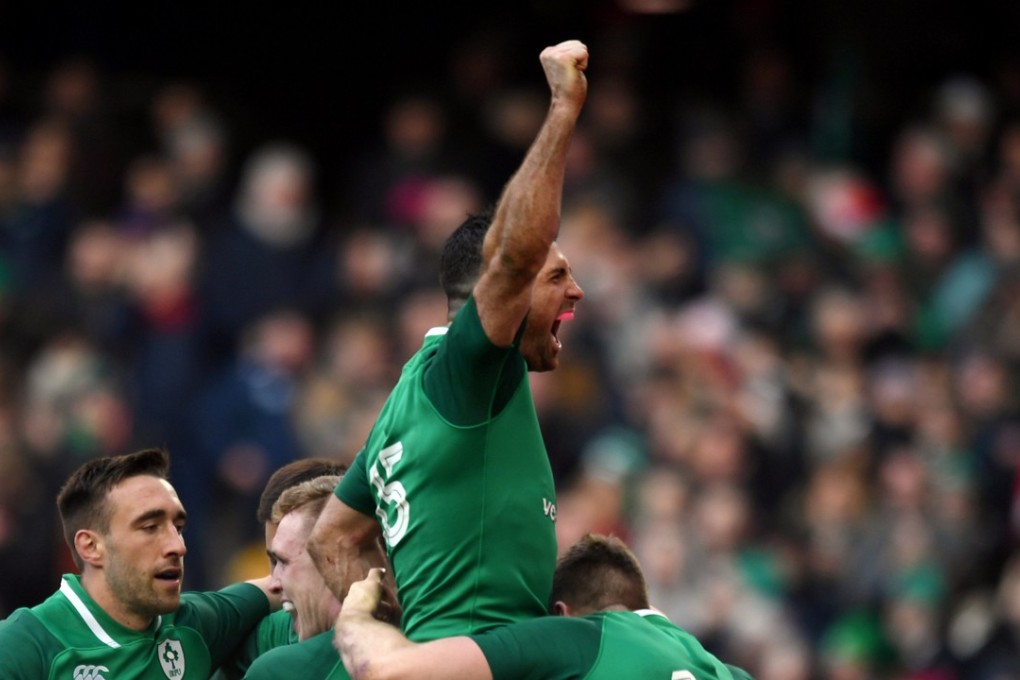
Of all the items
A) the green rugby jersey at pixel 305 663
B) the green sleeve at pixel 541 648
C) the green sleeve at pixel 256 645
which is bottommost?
the green sleeve at pixel 256 645

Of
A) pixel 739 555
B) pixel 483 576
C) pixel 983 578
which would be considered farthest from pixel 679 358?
pixel 483 576

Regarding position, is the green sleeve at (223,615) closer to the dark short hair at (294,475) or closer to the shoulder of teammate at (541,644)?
the dark short hair at (294,475)

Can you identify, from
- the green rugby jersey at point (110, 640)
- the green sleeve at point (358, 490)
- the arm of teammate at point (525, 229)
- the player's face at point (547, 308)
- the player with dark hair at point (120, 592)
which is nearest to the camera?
the arm of teammate at point (525, 229)

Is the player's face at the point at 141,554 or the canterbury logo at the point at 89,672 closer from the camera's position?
the canterbury logo at the point at 89,672

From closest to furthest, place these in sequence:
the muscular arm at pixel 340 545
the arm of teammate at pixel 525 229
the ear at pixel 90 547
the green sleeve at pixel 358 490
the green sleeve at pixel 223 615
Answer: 1. the arm of teammate at pixel 525 229
2. the green sleeve at pixel 358 490
3. the muscular arm at pixel 340 545
4. the ear at pixel 90 547
5. the green sleeve at pixel 223 615

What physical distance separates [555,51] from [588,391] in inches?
238

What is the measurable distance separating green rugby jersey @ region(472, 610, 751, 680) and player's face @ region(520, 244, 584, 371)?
2.14 ft

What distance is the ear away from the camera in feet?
18.6

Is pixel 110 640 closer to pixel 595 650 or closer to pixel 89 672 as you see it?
pixel 89 672

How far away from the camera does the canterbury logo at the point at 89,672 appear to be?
218 inches

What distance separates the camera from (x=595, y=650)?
496 cm

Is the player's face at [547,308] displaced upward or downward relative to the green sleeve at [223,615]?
upward

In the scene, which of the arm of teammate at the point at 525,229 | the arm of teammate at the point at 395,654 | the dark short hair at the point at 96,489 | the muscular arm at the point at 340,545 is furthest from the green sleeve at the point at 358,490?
the dark short hair at the point at 96,489

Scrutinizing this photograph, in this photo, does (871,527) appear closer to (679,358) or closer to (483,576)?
(679,358)
